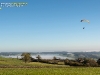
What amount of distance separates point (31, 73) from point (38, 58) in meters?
87.5

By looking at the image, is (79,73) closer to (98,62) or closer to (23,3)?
(23,3)

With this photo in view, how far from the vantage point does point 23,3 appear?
2094cm

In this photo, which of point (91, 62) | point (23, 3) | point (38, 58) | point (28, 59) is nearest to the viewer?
point (23, 3)

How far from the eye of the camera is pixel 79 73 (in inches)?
1260

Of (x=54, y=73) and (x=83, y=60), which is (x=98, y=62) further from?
(x=54, y=73)

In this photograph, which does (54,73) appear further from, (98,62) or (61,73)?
(98,62)

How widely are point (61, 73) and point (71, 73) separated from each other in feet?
4.69

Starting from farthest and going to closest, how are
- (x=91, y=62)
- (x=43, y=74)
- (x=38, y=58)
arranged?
(x=38, y=58), (x=91, y=62), (x=43, y=74)

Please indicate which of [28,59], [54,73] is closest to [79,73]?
[54,73]

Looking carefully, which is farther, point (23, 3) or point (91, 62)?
point (91, 62)

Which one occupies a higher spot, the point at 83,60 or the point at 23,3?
the point at 23,3

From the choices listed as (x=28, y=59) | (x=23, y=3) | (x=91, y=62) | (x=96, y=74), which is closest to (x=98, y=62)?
(x=91, y=62)

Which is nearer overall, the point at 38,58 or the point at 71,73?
the point at 71,73

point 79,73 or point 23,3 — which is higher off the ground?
point 23,3
